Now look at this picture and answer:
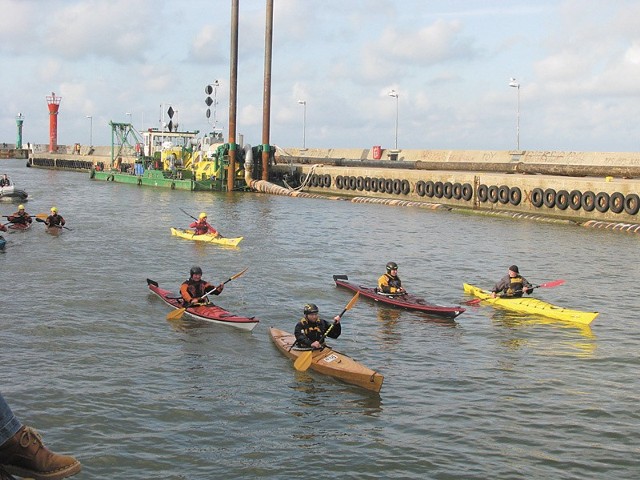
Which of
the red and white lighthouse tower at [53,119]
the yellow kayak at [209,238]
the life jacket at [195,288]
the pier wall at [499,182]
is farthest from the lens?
the red and white lighthouse tower at [53,119]

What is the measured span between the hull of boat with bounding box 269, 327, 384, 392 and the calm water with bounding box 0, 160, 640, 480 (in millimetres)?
184

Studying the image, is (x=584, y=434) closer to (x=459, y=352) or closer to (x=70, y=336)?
(x=459, y=352)

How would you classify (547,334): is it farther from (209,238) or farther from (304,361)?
(209,238)

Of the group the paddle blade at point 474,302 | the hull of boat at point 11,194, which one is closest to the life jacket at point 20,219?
the hull of boat at point 11,194

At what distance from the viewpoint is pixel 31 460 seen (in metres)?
4.78

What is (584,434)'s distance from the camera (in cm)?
1198

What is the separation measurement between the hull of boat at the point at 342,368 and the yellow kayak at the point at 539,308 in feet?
24.4

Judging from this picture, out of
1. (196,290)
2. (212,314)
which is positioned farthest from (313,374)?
(196,290)

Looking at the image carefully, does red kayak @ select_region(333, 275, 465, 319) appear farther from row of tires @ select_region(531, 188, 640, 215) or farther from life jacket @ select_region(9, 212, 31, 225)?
row of tires @ select_region(531, 188, 640, 215)

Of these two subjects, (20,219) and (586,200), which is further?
(586,200)

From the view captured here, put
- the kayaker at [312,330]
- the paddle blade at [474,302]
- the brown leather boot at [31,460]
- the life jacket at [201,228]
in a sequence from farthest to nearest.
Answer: the life jacket at [201,228], the paddle blade at [474,302], the kayaker at [312,330], the brown leather boot at [31,460]

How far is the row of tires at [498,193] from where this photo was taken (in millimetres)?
39519

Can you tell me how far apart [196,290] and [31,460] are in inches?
558

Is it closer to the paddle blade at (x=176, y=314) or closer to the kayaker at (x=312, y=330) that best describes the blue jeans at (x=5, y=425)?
the kayaker at (x=312, y=330)
